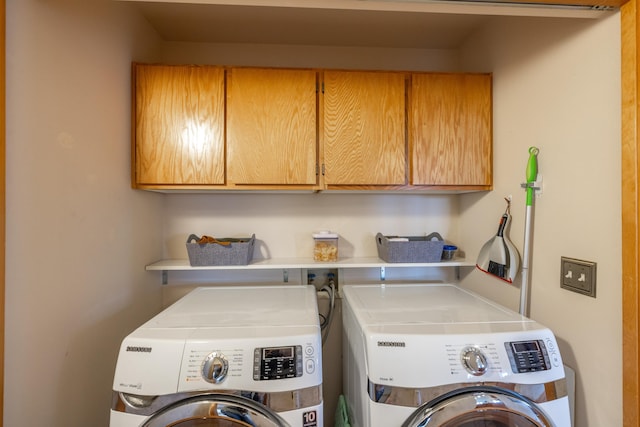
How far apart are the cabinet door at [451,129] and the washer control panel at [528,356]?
2.82ft

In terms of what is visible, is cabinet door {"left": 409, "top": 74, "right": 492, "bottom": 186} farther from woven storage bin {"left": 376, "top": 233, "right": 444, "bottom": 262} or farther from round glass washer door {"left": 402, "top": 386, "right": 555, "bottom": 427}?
round glass washer door {"left": 402, "top": 386, "right": 555, "bottom": 427}

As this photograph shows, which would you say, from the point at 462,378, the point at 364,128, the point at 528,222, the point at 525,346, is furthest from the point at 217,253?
the point at 528,222

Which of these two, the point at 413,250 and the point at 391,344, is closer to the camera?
the point at 391,344

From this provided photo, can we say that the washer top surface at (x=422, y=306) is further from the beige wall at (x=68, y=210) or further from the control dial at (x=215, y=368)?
the beige wall at (x=68, y=210)

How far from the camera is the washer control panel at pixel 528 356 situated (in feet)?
3.05

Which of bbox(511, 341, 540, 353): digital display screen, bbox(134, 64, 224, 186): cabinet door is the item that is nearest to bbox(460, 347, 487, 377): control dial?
bbox(511, 341, 540, 353): digital display screen

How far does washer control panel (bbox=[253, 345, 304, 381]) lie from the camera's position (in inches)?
35.5

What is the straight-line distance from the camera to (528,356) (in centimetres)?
94

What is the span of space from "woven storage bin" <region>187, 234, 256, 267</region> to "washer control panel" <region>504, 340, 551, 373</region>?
1.24 meters

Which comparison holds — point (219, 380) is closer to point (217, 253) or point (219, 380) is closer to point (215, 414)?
point (215, 414)

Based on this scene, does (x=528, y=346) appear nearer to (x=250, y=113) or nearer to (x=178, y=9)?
(x=250, y=113)

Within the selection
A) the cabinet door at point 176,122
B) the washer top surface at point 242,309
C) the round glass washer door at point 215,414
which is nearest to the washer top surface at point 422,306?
the washer top surface at point 242,309

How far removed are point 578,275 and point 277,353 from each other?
1.12 meters

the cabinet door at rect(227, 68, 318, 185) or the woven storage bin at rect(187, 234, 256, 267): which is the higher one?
the cabinet door at rect(227, 68, 318, 185)
